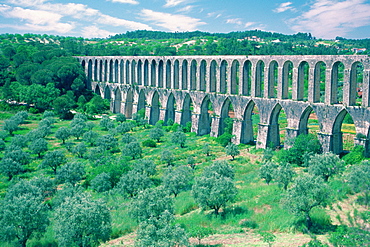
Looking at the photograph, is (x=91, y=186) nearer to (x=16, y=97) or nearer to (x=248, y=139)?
(x=248, y=139)

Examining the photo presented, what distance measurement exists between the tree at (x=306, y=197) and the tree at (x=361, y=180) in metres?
2.80

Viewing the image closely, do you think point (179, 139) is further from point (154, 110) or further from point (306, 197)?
point (306, 197)

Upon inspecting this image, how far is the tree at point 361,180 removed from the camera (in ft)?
77.9

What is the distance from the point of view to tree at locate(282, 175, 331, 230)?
21.9 metres

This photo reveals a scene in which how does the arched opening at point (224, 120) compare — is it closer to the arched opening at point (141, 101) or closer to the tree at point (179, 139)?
the tree at point (179, 139)

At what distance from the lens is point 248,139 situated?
49875 mm

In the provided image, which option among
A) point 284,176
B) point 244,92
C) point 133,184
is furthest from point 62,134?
point 284,176

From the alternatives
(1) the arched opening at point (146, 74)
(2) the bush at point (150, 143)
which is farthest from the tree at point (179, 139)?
(1) the arched opening at point (146, 74)

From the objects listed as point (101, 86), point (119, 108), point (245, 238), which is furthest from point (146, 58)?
point (245, 238)

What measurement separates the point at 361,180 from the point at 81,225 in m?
17.7

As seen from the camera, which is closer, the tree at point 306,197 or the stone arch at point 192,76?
the tree at point 306,197

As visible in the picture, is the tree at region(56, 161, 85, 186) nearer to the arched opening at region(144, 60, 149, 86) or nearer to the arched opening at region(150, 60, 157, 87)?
the arched opening at region(150, 60, 157, 87)

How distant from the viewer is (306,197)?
22.0 meters

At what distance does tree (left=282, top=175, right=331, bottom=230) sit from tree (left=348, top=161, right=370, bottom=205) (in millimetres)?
2798
